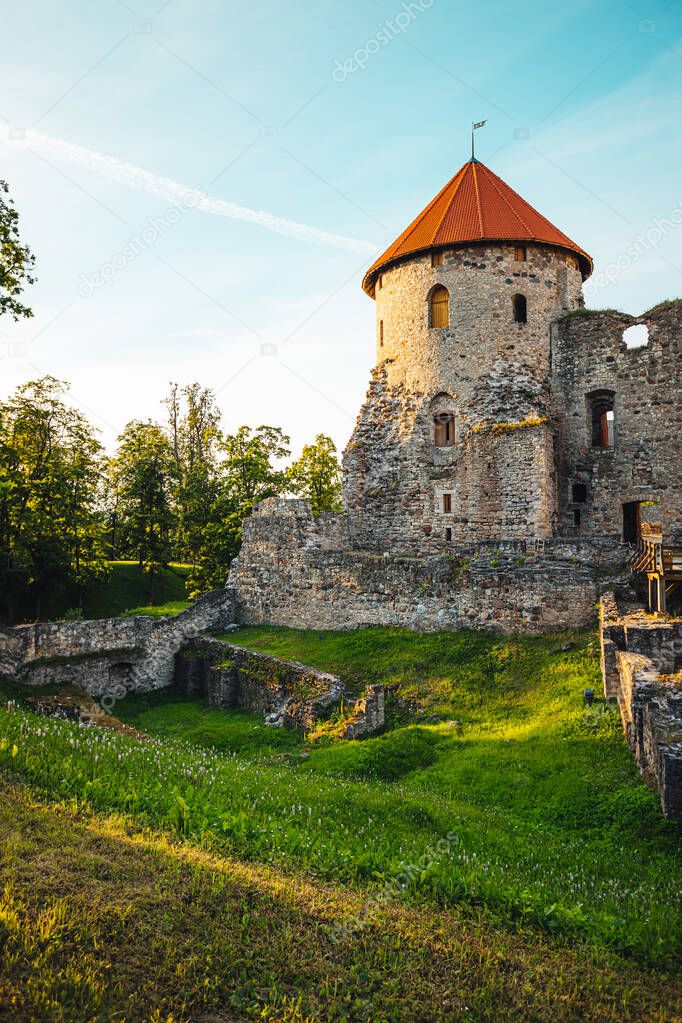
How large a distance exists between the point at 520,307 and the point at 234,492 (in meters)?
16.1

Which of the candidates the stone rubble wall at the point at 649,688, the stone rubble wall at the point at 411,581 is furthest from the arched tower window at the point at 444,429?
the stone rubble wall at the point at 649,688

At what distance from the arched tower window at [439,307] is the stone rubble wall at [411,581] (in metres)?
8.67

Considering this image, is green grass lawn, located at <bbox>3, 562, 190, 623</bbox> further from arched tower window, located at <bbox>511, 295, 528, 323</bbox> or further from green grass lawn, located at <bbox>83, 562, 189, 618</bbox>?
arched tower window, located at <bbox>511, 295, 528, 323</bbox>

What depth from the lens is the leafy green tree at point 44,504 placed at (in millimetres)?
29031

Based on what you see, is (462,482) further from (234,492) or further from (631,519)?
(234,492)

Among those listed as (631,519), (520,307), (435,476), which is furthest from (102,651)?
(520,307)

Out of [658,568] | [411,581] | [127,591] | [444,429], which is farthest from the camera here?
[127,591]

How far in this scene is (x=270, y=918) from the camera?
18.0 ft

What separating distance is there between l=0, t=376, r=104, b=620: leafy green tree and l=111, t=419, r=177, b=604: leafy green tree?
1.80 metres

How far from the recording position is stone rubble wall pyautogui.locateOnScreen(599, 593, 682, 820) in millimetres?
8461

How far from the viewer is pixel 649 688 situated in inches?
401

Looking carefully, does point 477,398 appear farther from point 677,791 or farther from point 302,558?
point 677,791

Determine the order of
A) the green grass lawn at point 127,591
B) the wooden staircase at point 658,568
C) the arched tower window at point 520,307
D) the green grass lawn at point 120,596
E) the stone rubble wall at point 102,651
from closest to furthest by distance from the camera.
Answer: the wooden staircase at point 658,568 < the stone rubble wall at point 102,651 < the arched tower window at point 520,307 < the green grass lawn at point 120,596 < the green grass lawn at point 127,591

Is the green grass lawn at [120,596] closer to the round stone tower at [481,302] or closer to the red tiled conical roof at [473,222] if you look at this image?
the round stone tower at [481,302]
